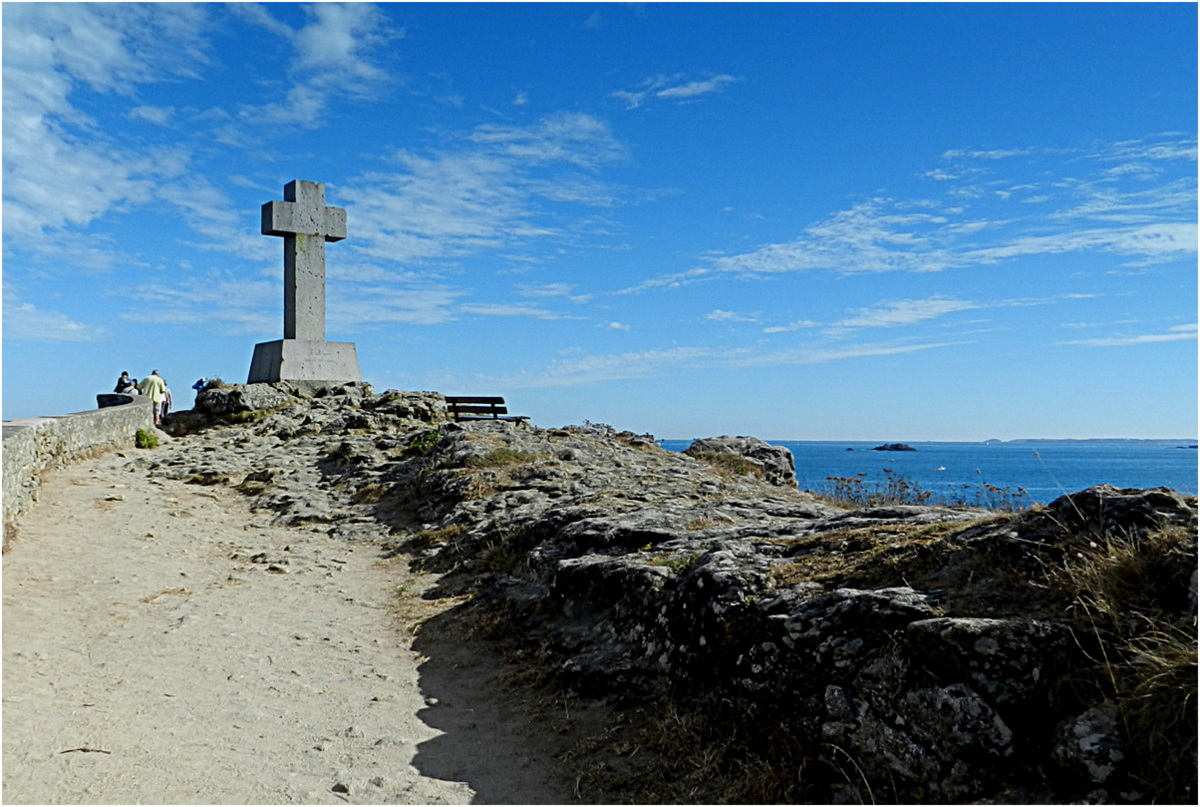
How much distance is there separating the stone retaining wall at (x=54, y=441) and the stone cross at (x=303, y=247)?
5.48m

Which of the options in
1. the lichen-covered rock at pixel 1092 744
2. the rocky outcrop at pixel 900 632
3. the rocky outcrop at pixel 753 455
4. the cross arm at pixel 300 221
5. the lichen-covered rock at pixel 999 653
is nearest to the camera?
the lichen-covered rock at pixel 1092 744

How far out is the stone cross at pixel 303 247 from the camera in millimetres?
28312

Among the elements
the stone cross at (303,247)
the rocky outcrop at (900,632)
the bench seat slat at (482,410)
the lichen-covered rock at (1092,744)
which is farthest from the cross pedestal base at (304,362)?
the lichen-covered rock at (1092,744)

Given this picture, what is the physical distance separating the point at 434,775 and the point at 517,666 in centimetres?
214

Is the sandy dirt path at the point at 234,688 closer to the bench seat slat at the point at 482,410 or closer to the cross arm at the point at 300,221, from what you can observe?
the bench seat slat at the point at 482,410

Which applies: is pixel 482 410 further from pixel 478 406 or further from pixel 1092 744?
pixel 1092 744

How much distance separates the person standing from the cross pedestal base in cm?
307

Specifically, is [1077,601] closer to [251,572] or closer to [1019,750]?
[1019,750]

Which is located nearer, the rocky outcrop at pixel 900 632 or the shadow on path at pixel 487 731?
the rocky outcrop at pixel 900 632

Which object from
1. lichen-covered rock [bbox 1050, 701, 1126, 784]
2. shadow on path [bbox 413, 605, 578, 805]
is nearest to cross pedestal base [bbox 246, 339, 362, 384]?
shadow on path [bbox 413, 605, 578, 805]

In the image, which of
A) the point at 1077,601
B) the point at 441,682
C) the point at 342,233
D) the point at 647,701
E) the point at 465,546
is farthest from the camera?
the point at 342,233

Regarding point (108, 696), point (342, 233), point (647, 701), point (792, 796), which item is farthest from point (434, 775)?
point (342, 233)

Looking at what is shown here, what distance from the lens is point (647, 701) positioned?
259 inches

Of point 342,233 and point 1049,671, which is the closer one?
point 1049,671
